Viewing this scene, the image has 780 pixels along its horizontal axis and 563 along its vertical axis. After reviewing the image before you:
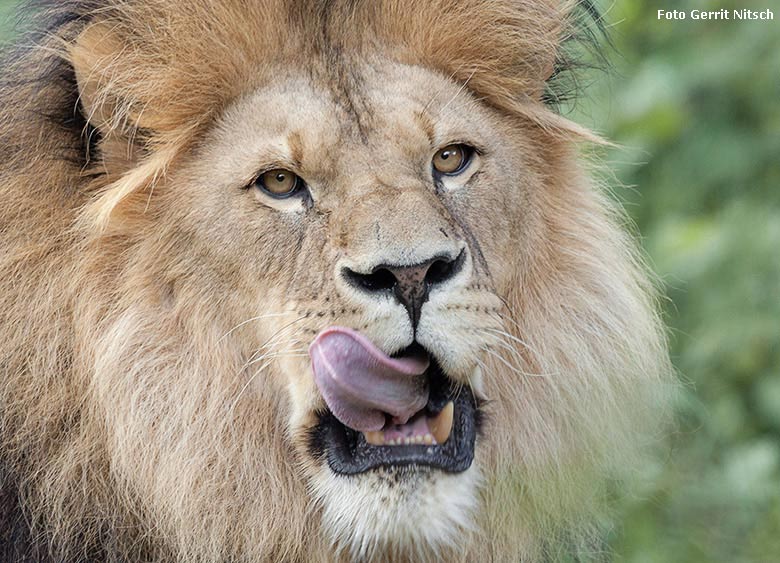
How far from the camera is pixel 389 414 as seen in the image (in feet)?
8.73

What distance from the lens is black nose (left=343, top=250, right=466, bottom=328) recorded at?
2.51 m

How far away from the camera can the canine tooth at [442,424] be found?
2.72m

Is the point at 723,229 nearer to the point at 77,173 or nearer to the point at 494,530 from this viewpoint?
the point at 494,530

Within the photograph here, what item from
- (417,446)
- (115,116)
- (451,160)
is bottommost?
(417,446)

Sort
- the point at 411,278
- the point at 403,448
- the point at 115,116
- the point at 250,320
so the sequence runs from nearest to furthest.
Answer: the point at 411,278
the point at 403,448
the point at 250,320
the point at 115,116

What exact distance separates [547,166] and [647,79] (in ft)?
8.35

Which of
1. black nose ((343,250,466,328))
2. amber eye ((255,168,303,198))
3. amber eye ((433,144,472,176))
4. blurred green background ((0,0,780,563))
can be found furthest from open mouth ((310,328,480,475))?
blurred green background ((0,0,780,563))

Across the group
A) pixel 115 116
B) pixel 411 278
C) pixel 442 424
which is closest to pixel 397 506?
pixel 442 424

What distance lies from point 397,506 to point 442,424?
0.23 m

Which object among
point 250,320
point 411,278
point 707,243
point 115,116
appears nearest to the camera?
point 411,278

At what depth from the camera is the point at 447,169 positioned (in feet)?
9.62

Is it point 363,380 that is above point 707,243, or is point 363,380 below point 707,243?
below

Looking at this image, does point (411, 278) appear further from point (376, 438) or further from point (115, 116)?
point (115, 116)

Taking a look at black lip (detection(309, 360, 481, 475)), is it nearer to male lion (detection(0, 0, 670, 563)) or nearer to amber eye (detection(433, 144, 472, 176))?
male lion (detection(0, 0, 670, 563))
